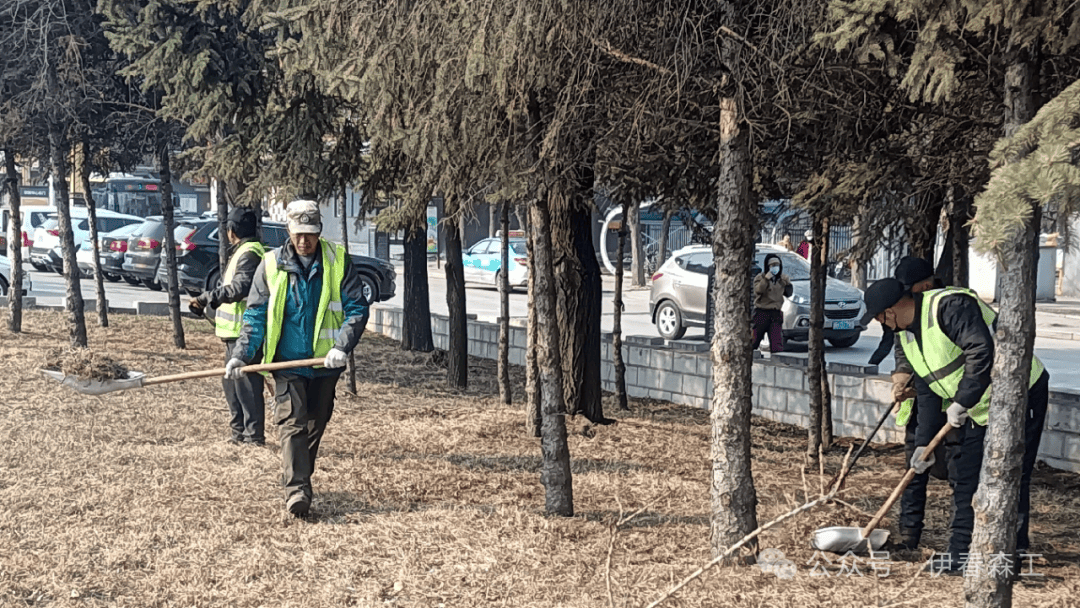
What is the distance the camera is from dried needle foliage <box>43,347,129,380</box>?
732 centimetres

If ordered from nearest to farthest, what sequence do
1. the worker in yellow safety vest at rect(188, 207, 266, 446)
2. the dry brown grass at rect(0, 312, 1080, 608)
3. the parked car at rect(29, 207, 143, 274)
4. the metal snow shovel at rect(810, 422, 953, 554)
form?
the dry brown grass at rect(0, 312, 1080, 608)
the metal snow shovel at rect(810, 422, 953, 554)
the worker in yellow safety vest at rect(188, 207, 266, 446)
the parked car at rect(29, 207, 143, 274)

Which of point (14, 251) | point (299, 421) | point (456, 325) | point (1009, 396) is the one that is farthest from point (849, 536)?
point (14, 251)

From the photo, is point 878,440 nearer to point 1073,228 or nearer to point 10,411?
point 1073,228

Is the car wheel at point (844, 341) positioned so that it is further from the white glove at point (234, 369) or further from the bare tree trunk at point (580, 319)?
the white glove at point (234, 369)

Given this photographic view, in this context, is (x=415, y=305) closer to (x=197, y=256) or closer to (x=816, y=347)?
(x=816, y=347)

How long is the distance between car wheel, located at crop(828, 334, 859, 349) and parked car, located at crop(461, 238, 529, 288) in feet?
43.5

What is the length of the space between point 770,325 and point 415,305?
452cm

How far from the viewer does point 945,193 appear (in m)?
7.93

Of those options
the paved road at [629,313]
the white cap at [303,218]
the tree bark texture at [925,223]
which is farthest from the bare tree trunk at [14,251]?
the tree bark texture at [925,223]

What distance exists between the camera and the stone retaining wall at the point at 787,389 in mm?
8594

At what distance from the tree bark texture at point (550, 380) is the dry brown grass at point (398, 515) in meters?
0.16

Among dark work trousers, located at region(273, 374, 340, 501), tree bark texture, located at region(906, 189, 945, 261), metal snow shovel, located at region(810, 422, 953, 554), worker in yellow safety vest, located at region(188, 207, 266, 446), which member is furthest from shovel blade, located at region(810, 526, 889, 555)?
worker in yellow safety vest, located at region(188, 207, 266, 446)

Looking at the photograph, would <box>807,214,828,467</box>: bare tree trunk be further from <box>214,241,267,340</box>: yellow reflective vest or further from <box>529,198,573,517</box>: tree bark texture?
<box>214,241,267,340</box>: yellow reflective vest

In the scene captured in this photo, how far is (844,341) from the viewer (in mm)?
18484
